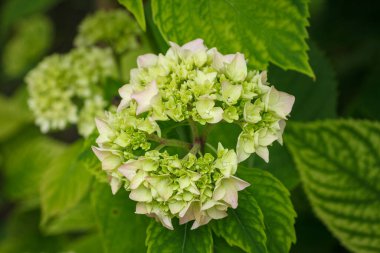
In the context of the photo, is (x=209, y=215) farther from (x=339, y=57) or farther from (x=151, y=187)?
(x=339, y=57)

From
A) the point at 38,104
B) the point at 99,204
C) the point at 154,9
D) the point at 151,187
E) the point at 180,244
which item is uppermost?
the point at 154,9

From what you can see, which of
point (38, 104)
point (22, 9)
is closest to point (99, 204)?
point (38, 104)

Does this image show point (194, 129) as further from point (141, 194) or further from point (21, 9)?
point (21, 9)

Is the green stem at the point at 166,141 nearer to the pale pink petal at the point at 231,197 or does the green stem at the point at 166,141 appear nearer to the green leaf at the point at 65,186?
the pale pink petal at the point at 231,197

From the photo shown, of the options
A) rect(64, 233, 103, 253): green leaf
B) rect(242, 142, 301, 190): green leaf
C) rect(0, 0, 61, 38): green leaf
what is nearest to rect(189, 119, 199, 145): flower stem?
rect(242, 142, 301, 190): green leaf

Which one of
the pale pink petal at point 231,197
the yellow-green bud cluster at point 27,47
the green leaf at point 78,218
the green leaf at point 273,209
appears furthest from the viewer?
the yellow-green bud cluster at point 27,47

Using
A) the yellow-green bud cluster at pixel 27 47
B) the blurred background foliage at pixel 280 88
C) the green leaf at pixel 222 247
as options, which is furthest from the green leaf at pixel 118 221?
the yellow-green bud cluster at pixel 27 47

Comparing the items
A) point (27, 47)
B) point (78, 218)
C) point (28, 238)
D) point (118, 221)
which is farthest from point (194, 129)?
point (27, 47)
